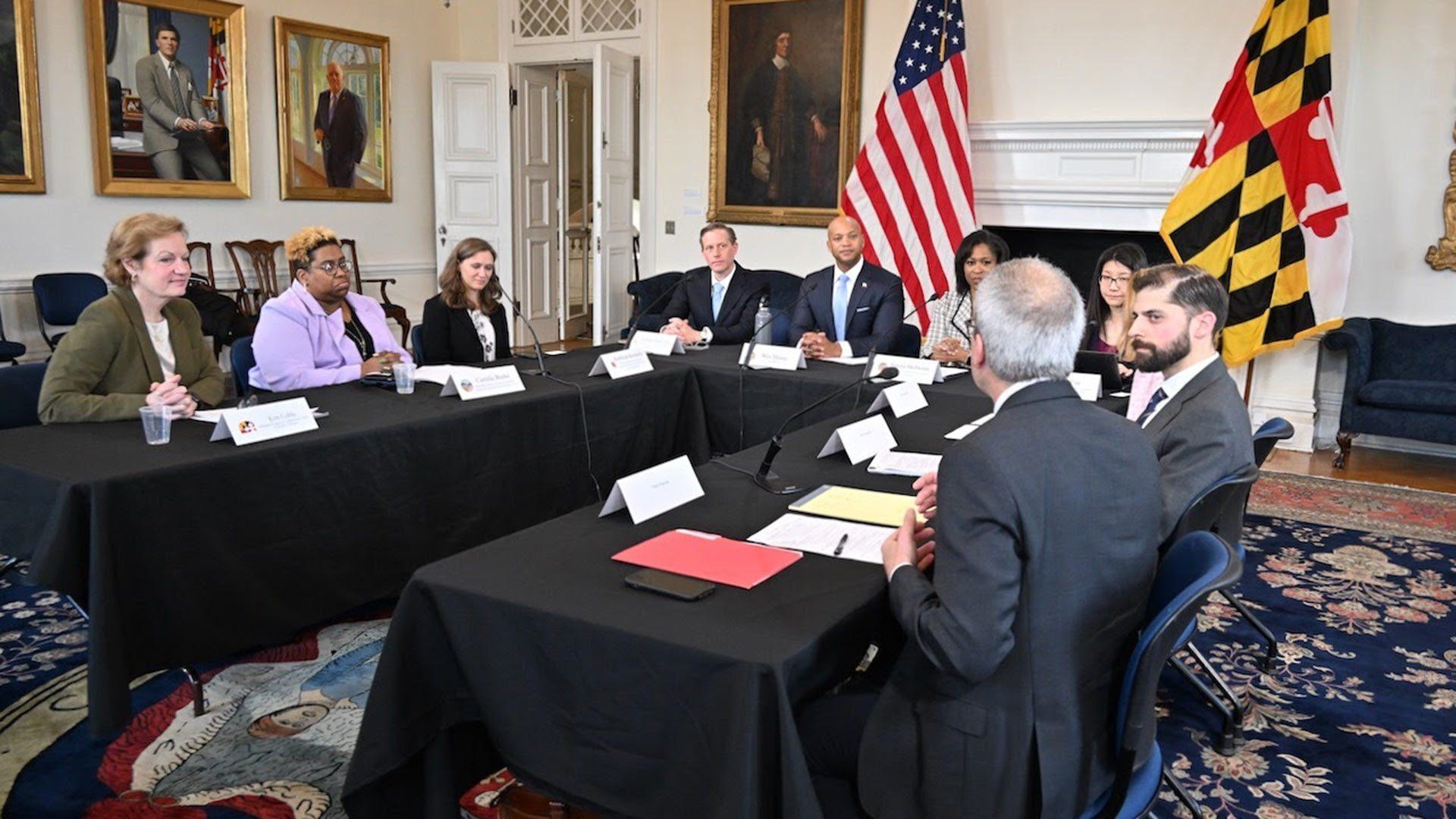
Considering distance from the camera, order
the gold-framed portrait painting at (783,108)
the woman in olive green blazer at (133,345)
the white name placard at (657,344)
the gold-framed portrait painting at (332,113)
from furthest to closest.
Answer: the gold-framed portrait painting at (332,113), the gold-framed portrait painting at (783,108), the white name placard at (657,344), the woman in olive green blazer at (133,345)

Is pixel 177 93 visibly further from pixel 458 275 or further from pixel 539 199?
pixel 458 275

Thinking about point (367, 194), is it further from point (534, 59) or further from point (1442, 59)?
point (1442, 59)

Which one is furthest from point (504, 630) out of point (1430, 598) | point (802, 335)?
point (1430, 598)

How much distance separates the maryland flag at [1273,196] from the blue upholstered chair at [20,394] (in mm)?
5296

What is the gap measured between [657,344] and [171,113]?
4503 mm

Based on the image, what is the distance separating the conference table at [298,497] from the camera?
2.30 metres

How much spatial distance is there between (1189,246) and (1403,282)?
54.0 inches

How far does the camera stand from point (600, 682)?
1.56 metres

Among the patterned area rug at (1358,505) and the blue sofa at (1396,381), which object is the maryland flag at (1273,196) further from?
the patterned area rug at (1358,505)

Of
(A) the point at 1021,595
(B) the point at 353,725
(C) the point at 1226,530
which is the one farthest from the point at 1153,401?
(B) the point at 353,725

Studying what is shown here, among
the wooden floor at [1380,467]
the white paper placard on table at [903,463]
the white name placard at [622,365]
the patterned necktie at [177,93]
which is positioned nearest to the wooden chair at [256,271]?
the patterned necktie at [177,93]

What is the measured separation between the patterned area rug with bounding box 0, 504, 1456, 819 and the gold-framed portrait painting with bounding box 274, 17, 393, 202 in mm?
4938

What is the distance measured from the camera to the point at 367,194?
27.1 ft

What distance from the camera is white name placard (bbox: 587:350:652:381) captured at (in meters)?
3.88
